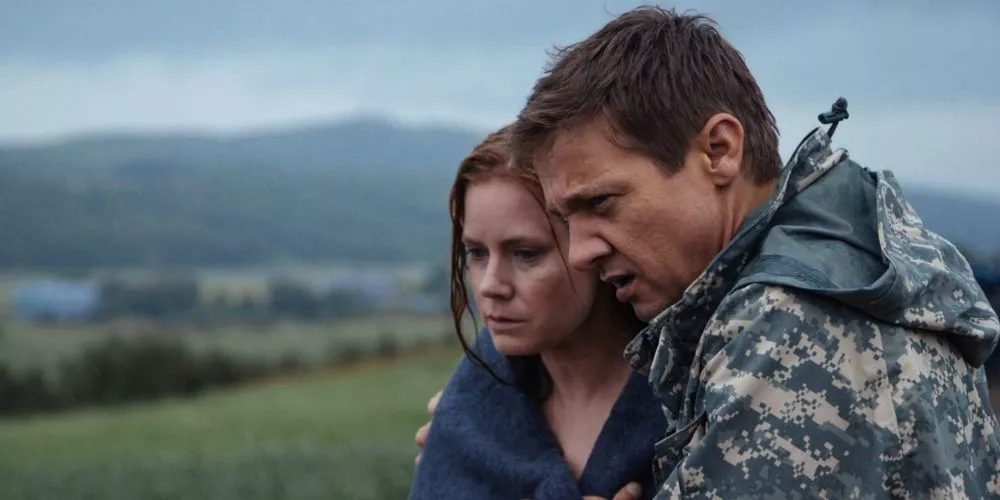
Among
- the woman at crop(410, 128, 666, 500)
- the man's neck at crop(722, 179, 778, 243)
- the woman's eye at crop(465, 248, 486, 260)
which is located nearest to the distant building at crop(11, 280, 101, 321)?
the woman at crop(410, 128, 666, 500)

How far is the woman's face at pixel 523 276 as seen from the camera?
3146 mm

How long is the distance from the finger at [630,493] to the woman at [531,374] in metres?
0.04

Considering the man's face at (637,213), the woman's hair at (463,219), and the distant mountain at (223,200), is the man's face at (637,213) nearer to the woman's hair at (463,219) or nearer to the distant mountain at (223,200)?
the woman's hair at (463,219)

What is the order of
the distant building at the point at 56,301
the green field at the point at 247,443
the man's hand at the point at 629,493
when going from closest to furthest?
the man's hand at the point at 629,493, the green field at the point at 247,443, the distant building at the point at 56,301

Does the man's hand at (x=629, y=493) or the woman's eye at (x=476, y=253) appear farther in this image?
the woman's eye at (x=476, y=253)

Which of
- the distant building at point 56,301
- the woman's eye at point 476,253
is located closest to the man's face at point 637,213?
the woman's eye at point 476,253

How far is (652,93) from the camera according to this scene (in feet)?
7.80

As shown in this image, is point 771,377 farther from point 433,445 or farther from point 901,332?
point 433,445

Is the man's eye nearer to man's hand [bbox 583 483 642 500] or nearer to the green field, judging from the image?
man's hand [bbox 583 483 642 500]

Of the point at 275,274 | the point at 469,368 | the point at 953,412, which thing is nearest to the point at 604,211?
the point at 953,412

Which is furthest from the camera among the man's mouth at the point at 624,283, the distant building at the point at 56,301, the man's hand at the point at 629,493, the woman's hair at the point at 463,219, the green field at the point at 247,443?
the distant building at the point at 56,301

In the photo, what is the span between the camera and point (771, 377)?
209 cm

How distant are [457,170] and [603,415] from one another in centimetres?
73

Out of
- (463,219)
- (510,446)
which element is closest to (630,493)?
(510,446)
